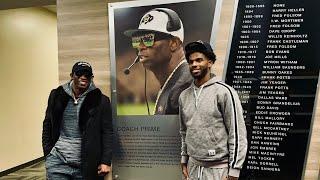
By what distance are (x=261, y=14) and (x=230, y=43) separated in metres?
0.29

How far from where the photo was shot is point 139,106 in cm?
253

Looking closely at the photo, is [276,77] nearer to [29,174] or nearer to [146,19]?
[146,19]

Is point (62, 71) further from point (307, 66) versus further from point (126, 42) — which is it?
point (307, 66)

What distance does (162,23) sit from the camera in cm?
245

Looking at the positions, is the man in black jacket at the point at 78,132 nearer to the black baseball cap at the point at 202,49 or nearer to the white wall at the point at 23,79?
the black baseball cap at the point at 202,49

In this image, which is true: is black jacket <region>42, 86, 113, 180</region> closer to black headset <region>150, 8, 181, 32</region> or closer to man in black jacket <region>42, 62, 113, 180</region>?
man in black jacket <region>42, 62, 113, 180</region>

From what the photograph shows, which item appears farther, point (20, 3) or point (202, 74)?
point (20, 3)

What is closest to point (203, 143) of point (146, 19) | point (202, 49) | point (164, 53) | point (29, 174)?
point (202, 49)

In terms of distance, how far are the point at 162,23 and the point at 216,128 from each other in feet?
3.40

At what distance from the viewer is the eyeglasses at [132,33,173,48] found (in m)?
2.45

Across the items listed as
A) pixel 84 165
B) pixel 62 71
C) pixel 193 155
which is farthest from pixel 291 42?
pixel 62 71

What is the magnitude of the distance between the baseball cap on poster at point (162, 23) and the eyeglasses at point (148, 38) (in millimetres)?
31

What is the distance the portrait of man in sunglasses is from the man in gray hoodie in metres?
0.54

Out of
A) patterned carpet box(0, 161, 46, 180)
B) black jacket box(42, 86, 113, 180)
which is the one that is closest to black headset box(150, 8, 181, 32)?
black jacket box(42, 86, 113, 180)
